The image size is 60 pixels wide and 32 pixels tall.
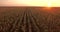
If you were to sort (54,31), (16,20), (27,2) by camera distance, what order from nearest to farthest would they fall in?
1. (54,31)
2. (16,20)
3. (27,2)

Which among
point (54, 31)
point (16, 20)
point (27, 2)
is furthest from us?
point (27, 2)

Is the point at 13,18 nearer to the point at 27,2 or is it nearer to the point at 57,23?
the point at 57,23

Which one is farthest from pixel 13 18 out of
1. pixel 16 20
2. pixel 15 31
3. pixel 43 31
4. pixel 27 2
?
pixel 27 2

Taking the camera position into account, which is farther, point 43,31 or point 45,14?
point 45,14

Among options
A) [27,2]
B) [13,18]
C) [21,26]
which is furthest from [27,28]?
[27,2]

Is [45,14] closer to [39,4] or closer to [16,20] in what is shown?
[16,20]

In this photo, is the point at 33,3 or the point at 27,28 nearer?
the point at 27,28

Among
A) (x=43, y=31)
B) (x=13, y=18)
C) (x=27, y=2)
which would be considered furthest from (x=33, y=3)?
(x=43, y=31)

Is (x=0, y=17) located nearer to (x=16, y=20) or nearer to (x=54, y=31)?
(x=16, y=20)
